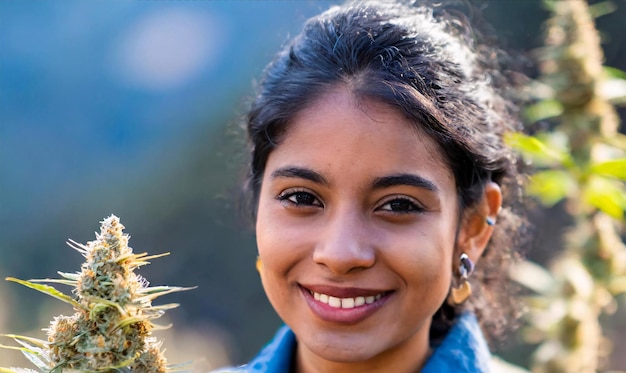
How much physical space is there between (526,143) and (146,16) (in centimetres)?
522

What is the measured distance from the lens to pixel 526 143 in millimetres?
1816

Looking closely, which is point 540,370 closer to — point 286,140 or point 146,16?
point 286,140

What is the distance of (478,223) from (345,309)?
491 mm

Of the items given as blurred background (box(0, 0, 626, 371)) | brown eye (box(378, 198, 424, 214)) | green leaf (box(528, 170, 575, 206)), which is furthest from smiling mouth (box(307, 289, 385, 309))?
blurred background (box(0, 0, 626, 371))

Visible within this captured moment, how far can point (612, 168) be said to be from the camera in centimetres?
194

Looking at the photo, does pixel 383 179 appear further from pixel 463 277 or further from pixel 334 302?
pixel 463 277

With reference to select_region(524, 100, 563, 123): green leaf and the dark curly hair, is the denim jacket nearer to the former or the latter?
the dark curly hair

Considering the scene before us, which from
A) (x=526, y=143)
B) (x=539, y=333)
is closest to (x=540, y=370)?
(x=539, y=333)

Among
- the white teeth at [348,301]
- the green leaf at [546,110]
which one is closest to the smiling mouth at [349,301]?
the white teeth at [348,301]

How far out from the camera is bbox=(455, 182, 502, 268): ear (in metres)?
2.00

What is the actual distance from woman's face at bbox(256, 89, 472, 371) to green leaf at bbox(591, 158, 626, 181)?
15.7 inches

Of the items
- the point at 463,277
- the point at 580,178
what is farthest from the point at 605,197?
the point at 463,277

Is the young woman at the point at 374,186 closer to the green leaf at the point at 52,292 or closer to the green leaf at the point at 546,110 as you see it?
the green leaf at the point at 546,110

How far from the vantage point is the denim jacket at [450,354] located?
80.1 inches
